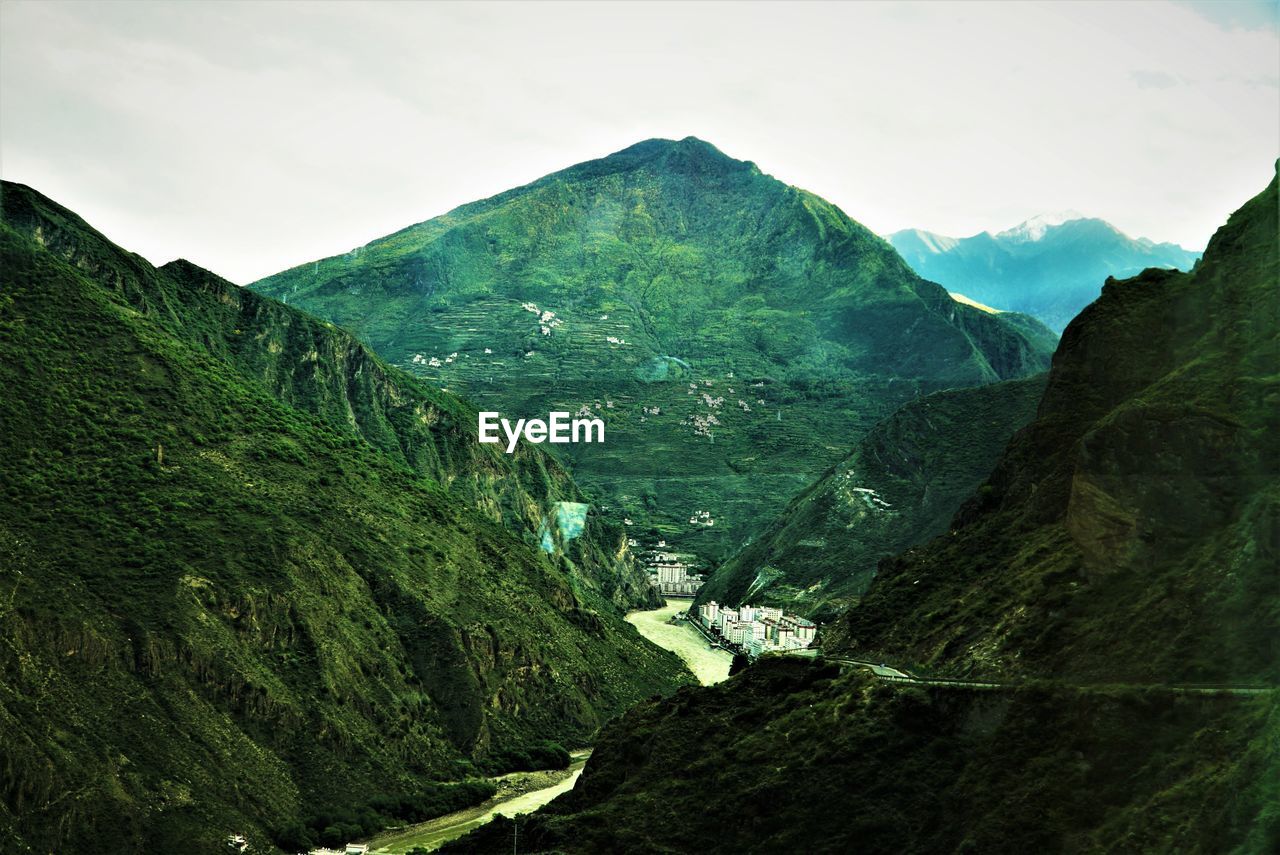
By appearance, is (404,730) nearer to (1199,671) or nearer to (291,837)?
(291,837)

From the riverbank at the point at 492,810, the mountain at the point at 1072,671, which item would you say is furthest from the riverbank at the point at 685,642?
the mountain at the point at 1072,671

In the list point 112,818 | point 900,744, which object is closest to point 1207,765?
point 900,744

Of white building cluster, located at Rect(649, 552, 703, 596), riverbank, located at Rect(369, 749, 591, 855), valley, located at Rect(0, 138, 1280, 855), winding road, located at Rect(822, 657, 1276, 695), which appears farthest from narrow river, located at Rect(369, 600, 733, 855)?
white building cluster, located at Rect(649, 552, 703, 596)

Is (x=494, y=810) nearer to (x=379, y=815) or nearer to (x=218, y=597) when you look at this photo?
(x=379, y=815)

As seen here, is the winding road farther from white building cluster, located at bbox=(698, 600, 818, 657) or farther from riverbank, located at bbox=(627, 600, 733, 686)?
riverbank, located at bbox=(627, 600, 733, 686)

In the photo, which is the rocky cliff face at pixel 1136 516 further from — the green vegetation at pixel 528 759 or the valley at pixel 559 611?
the green vegetation at pixel 528 759

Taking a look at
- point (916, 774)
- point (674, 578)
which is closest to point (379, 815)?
point (916, 774)
